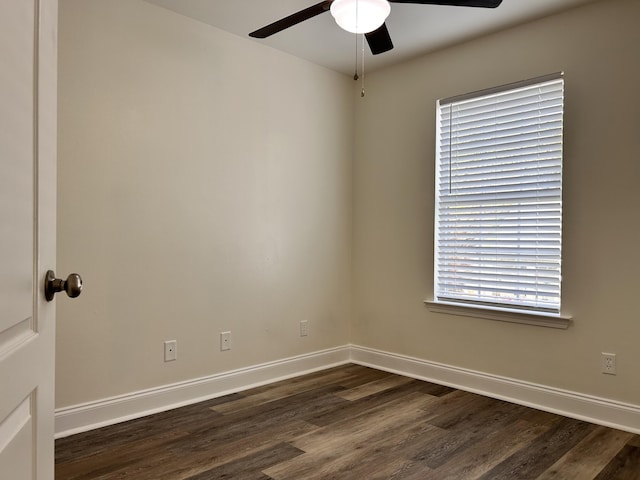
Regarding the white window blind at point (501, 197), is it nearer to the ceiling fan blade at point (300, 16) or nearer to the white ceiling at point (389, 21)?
the white ceiling at point (389, 21)

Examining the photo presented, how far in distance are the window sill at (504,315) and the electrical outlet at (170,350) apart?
1856mm

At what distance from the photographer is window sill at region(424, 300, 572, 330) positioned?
299 cm

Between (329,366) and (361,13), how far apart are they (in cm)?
280

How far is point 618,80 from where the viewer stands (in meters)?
2.78

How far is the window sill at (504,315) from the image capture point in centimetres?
299

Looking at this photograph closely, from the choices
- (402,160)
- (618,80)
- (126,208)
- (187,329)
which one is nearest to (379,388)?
(187,329)

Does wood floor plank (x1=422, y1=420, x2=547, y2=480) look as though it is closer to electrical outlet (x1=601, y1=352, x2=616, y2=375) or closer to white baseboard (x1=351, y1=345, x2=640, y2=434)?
white baseboard (x1=351, y1=345, x2=640, y2=434)

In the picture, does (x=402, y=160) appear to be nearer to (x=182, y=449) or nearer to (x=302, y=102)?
(x=302, y=102)

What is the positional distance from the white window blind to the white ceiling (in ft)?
1.39

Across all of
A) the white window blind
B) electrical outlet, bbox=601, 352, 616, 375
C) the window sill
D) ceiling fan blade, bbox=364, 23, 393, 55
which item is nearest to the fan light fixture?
ceiling fan blade, bbox=364, 23, 393, 55

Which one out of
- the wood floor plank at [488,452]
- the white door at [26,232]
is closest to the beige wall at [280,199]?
the wood floor plank at [488,452]

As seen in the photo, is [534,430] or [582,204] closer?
[534,430]

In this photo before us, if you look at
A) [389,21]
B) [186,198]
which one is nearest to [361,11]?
[389,21]

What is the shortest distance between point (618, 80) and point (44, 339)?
3.13 metres
